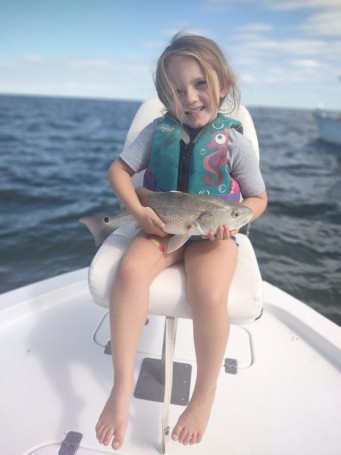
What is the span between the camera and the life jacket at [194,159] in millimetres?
2156

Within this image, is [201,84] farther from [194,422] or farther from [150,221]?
[194,422]

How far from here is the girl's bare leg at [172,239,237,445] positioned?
1738 mm

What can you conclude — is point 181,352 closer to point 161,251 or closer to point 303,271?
point 161,251

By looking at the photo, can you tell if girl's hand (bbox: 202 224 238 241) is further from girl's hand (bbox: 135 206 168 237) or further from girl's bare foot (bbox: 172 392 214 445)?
girl's bare foot (bbox: 172 392 214 445)

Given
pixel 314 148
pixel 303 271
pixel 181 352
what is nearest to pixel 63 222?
pixel 303 271

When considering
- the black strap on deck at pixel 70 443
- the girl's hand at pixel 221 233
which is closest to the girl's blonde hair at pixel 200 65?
the girl's hand at pixel 221 233

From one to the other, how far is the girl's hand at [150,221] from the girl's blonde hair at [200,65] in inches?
25.5

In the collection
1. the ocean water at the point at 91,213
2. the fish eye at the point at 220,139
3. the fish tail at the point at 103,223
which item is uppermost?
the fish eye at the point at 220,139

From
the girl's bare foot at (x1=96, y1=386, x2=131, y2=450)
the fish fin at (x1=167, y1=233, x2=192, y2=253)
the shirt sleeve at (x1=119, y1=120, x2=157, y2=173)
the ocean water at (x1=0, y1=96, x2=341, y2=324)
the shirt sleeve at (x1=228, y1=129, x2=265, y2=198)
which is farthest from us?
the ocean water at (x1=0, y1=96, x2=341, y2=324)

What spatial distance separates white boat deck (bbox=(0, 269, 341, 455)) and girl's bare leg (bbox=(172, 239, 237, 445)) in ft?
0.76

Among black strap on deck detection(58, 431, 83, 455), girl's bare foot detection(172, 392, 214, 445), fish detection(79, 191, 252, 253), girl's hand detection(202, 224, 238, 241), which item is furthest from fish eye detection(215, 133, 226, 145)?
black strap on deck detection(58, 431, 83, 455)

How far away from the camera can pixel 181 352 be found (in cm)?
258

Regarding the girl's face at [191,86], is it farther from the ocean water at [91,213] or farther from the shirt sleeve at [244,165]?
the ocean water at [91,213]

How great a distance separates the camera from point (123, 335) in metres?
1.78
